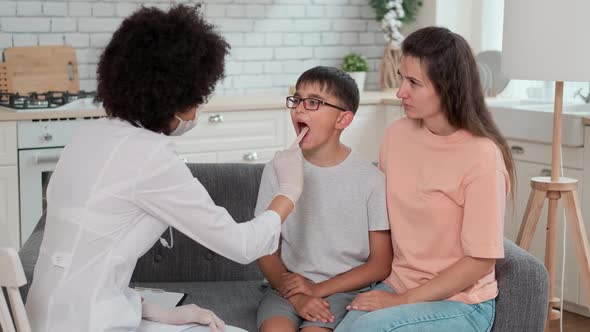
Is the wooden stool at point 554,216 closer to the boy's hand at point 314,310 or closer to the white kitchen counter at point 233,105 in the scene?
the boy's hand at point 314,310

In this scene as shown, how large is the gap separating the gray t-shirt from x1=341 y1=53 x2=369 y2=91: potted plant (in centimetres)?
276

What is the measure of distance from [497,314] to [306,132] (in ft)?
2.26

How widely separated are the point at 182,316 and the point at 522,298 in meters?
0.86

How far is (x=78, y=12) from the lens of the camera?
4691 mm

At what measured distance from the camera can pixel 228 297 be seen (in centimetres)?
273

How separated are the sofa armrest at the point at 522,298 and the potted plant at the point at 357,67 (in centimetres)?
299

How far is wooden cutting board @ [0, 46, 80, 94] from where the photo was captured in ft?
14.7

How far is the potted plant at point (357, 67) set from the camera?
523cm

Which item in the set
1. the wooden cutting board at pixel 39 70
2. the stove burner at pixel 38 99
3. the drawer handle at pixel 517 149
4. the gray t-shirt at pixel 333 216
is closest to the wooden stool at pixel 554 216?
the gray t-shirt at pixel 333 216

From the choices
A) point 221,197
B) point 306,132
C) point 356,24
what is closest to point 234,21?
point 356,24

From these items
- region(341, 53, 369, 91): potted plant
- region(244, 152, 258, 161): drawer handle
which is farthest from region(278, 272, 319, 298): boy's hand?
region(341, 53, 369, 91): potted plant

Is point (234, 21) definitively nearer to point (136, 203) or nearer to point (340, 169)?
point (340, 169)

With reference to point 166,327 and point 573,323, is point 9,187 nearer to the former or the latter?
point 166,327

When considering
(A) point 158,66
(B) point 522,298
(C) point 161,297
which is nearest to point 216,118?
(C) point 161,297
